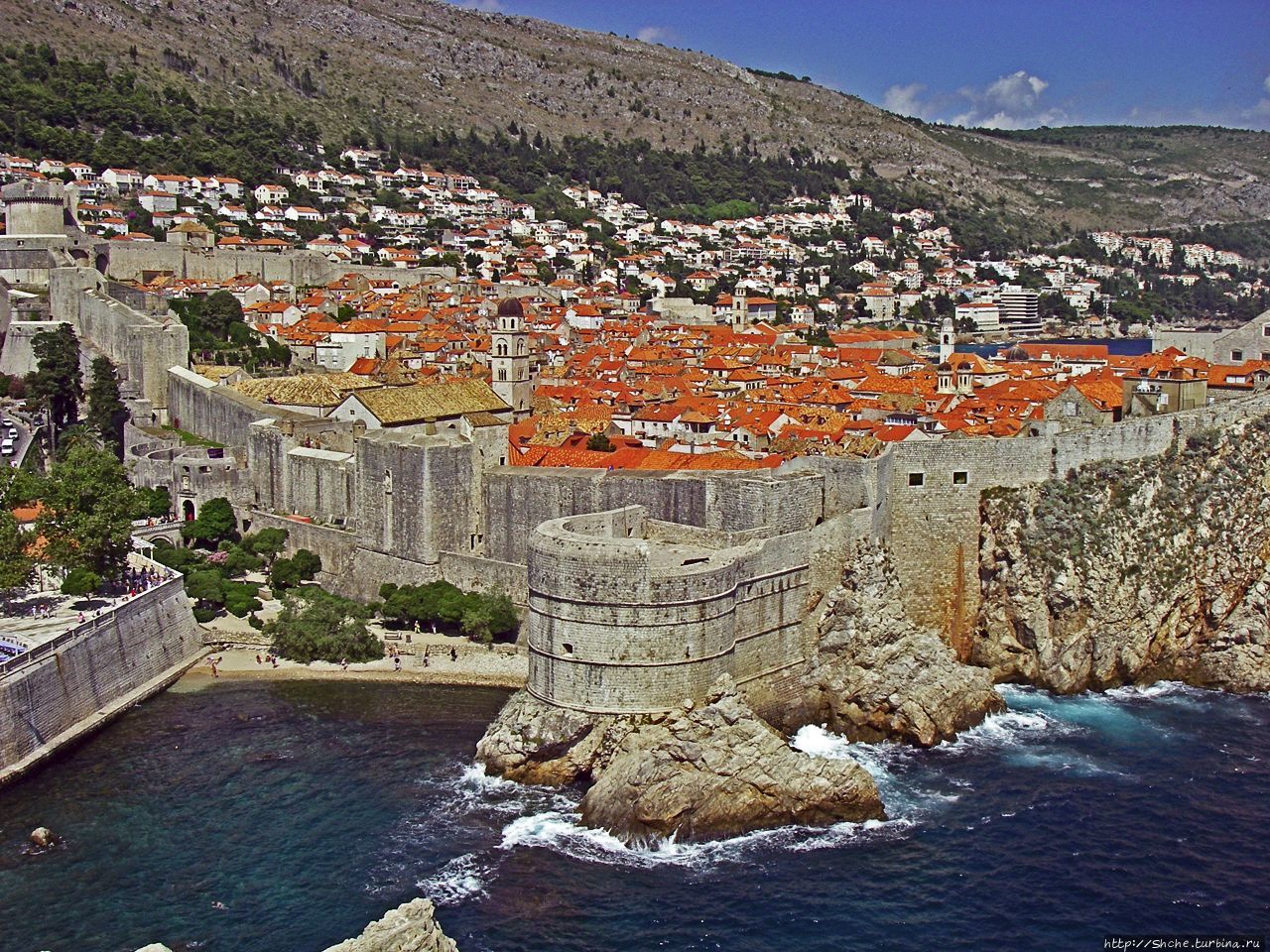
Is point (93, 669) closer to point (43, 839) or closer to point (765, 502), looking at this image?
point (43, 839)

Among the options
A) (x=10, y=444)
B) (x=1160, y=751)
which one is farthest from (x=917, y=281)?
(x=1160, y=751)

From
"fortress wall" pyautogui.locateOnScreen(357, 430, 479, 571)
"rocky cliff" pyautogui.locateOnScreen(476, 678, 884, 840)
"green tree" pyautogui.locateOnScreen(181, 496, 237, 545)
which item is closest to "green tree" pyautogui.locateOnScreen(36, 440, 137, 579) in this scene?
"green tree" pyautogui.locateOnScreen(181, 496, 237, 545)

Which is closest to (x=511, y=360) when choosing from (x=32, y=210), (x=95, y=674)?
(x=95, y=674)

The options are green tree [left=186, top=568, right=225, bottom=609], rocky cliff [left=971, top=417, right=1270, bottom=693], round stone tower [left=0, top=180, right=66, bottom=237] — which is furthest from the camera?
round stone tower [left=0, top=180, right=66, bottom=237]

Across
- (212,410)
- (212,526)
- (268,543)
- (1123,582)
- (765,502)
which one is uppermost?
(212,410)

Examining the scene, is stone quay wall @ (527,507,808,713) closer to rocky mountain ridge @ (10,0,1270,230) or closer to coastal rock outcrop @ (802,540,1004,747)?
coastal rock outcrop @ (802,540,1004,747)

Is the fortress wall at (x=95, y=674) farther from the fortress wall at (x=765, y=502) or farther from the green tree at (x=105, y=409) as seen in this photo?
the green tree at (x=105, y=409)
